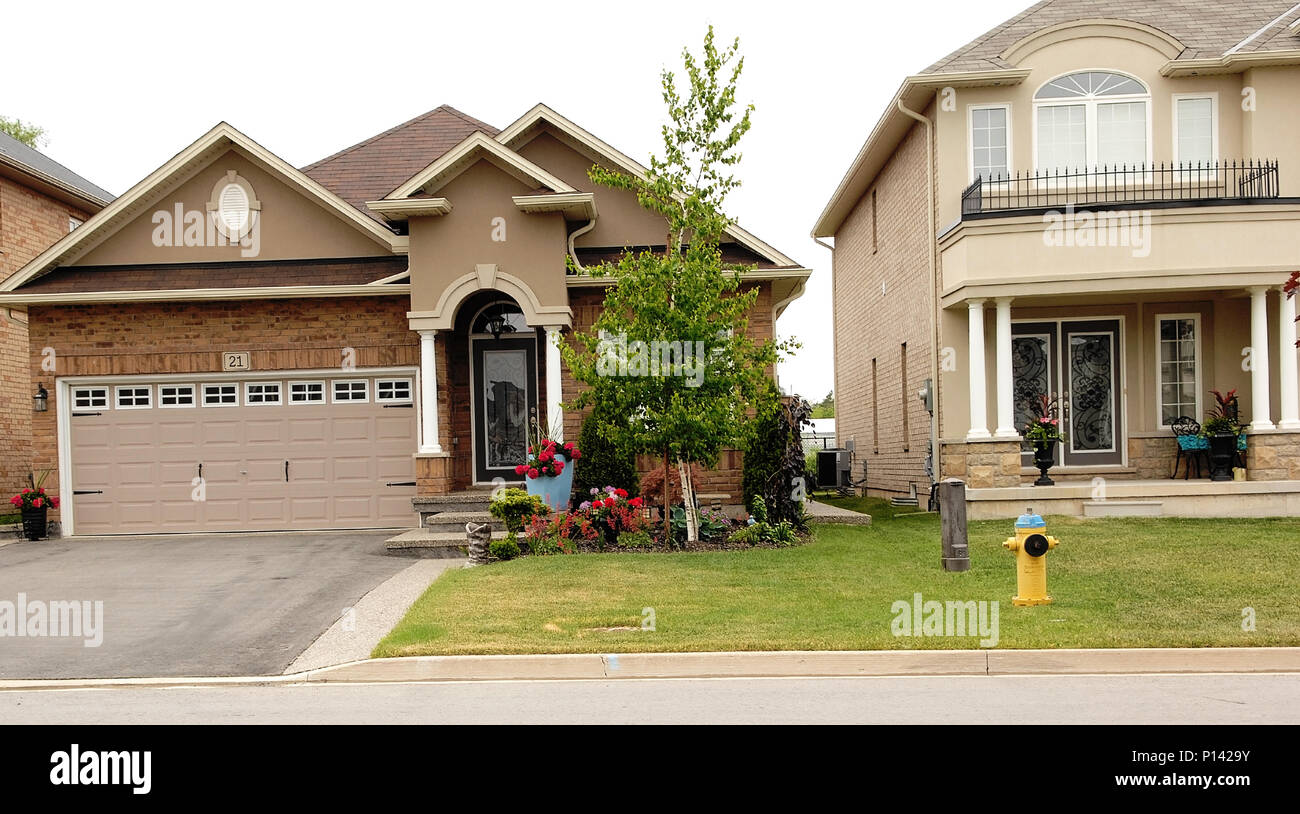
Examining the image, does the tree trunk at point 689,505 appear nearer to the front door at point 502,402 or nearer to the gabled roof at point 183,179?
the front door at point 502,402

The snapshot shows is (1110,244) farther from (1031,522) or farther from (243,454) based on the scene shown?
Result: (243,454)

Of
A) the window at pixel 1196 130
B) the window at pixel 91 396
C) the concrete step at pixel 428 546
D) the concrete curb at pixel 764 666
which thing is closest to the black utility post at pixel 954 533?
the concrete curb at pixel 764 666

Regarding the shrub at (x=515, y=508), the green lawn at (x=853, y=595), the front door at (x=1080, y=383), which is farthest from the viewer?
the front door at (x=1080, y=383)

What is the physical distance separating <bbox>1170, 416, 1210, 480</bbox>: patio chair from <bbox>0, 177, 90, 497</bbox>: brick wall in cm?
2205

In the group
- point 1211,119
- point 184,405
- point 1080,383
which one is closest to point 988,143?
point 1211,119

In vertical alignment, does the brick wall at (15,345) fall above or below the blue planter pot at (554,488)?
above

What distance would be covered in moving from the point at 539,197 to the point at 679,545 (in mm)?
5706

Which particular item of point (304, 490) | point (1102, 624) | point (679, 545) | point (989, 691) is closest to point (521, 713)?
point (989, 691)

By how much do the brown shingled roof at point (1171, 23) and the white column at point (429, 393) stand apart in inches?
359

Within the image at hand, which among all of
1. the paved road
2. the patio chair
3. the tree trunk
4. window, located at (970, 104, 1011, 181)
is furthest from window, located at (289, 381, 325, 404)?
→ the patio chair

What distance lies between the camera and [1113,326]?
717 inches

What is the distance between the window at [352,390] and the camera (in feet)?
57.0

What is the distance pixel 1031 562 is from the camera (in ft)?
31.3

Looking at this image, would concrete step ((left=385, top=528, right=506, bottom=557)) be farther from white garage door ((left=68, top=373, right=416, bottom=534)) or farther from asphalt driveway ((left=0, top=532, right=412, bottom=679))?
white garage door ((left=68, top=373, right=416, bottom=534))
